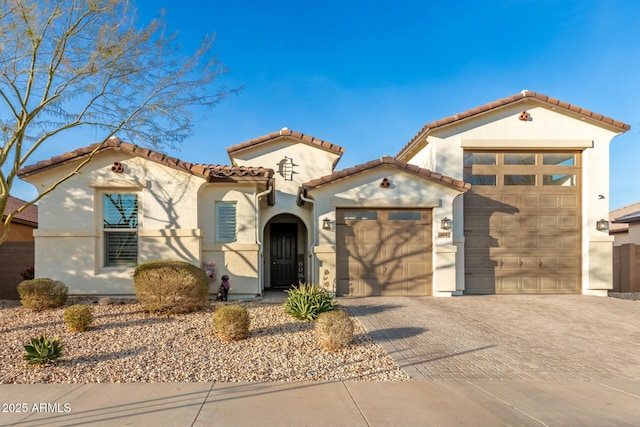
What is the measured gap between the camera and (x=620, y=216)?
1967 cm

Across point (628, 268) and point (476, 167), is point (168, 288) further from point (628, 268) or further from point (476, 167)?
point (628, 268)

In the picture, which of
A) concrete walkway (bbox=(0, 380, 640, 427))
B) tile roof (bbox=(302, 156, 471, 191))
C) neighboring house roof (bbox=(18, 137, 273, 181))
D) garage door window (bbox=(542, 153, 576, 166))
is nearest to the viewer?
concrete walkway (bbox=(0, 380, 640, 427))

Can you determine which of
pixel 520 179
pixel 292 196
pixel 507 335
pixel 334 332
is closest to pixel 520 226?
pixel 520 179

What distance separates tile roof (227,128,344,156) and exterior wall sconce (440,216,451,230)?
4.34 m

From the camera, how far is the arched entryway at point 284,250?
1340 centimetres

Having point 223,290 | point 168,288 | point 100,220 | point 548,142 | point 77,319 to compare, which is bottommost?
point 223,290

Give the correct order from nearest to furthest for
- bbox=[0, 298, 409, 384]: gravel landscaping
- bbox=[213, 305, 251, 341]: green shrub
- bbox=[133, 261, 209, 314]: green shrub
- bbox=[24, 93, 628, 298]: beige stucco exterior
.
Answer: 1. bbox=[0, 298, 409, 384]: gravel landscaping
2. bbox=[213, 305, 251, 341]: green shrub
3. bbox=[133, 261, 209, 314]: green shrub
4. bbox=[24, 93, 628, 298]: beige stucco exterior

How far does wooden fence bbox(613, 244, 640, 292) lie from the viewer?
12.9 m

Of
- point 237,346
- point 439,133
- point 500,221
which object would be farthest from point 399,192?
point 237,346

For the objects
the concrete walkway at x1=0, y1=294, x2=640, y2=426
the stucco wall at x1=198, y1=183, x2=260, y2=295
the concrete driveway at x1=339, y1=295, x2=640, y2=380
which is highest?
the stucco wall at x1=198, y1=183, x2=260, y2=295

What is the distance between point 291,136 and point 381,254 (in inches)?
208

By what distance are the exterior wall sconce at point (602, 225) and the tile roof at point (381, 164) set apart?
4.37 m

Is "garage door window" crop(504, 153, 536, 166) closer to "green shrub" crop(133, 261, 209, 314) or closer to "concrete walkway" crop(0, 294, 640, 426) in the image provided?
"concrete walkway" crop(0, 294, 640, 426)

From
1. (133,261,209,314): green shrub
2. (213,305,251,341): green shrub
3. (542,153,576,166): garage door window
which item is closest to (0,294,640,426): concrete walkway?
(213,305,251,341): green shrub
